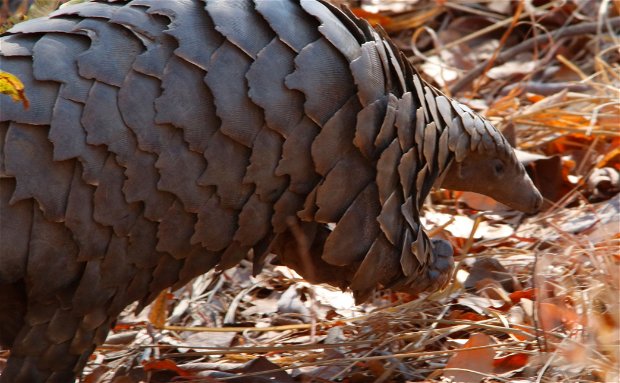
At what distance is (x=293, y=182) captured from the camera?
259 centimetres

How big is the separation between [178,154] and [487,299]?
1546 millimetres

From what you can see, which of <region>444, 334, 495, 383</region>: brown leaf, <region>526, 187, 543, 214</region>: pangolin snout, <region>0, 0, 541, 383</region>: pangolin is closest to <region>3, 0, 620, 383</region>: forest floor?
<region>444, 334, 495, 383</region>: brown leaf

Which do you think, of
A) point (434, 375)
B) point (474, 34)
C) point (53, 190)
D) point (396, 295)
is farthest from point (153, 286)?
point (474, 34)

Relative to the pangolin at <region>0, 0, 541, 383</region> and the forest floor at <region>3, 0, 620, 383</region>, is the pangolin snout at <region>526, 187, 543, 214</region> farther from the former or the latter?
the pangolin at <region>0, 0, 541, 383</region>

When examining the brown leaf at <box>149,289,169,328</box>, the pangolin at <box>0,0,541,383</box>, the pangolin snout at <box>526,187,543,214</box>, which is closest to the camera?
the pangolin at <box>0,0,541,383</box>

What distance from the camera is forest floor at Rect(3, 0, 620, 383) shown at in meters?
2.89

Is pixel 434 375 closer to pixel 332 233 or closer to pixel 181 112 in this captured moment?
pixel 332 233

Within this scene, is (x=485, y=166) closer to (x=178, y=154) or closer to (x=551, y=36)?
(x=178, y=154)

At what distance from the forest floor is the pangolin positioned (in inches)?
17.5

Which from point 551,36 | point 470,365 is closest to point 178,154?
point 470,365

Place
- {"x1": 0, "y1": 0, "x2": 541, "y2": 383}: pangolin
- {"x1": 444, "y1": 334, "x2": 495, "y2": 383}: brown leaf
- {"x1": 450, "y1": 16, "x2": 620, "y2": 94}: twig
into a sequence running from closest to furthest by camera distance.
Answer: {"x1": 0, "y1": 0, "x2": 541, "y2": 383}: pangolin, {"x1": 444, "y1": 334, "x2": 495, "y2": 383}: brown leaf, {"x1": 450, "y1": 16, "x2": 620, "y2": 94}: twig

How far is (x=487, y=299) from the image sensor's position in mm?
3533

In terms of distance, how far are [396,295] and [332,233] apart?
1.05 meters

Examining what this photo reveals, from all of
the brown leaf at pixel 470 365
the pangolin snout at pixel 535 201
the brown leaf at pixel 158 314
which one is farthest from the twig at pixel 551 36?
the brown leaf at pixel 470 365
